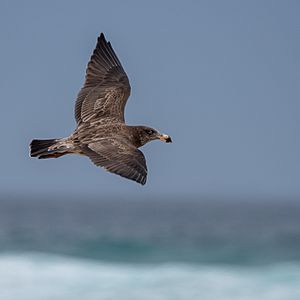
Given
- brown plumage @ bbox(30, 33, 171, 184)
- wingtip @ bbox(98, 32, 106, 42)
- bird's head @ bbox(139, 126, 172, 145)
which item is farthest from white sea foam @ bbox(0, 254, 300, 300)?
bird's head @ bbox(139, 126, 172, 145)

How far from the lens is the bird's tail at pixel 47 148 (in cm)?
1738

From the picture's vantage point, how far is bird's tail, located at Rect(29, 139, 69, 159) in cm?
1738

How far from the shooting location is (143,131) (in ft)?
60.1

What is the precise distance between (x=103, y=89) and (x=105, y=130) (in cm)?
181

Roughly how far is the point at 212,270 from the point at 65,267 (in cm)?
643

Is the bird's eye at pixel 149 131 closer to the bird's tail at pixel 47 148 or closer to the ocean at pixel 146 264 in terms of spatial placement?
the bird's tail at pixel 47 148

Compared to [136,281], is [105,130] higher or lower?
lower

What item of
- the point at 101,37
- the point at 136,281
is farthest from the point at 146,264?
the point at 101,37

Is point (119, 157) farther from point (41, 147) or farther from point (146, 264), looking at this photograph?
point (146, 264)

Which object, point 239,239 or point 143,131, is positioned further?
point 239,239

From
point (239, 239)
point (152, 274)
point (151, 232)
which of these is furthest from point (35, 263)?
point (151, 232)

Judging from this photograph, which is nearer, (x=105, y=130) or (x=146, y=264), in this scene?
(x=105, y=130)

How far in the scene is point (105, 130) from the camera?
59.4ft

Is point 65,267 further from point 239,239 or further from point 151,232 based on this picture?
point 151,232
